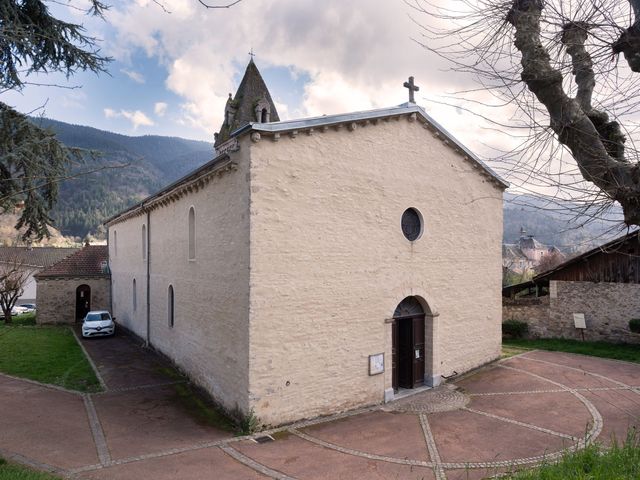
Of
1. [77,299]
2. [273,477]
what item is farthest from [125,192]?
[273,477]

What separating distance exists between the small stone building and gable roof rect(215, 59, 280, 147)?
11.7m

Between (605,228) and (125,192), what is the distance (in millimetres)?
129194

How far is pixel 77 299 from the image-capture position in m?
27.2

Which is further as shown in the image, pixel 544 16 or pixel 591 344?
pixel 591 344

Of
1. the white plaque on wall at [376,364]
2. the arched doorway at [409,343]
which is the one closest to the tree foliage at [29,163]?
the white plaque on wall at [376,364]

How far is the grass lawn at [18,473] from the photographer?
644 centimetres

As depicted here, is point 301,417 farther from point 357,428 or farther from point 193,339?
point 193,339

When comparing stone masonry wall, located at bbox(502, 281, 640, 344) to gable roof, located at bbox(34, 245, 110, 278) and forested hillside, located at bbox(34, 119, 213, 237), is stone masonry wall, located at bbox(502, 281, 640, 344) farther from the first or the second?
forested hillside, located at bbox(34, 119, 213, 237)

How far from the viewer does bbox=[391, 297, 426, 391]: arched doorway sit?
42.2 ft

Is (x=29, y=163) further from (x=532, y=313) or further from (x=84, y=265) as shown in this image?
(x=84, y=265)

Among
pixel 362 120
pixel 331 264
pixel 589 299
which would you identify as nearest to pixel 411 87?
pixel 362 120

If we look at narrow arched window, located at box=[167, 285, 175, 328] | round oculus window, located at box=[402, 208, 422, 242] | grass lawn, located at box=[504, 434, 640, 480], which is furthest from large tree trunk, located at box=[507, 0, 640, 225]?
narrow arched window, located at box=[167, 285, 175, 328]

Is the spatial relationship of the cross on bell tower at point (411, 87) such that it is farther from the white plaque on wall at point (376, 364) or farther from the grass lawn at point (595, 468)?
the grass lawn at point (595, 468)

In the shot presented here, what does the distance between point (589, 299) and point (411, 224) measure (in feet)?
37.2
